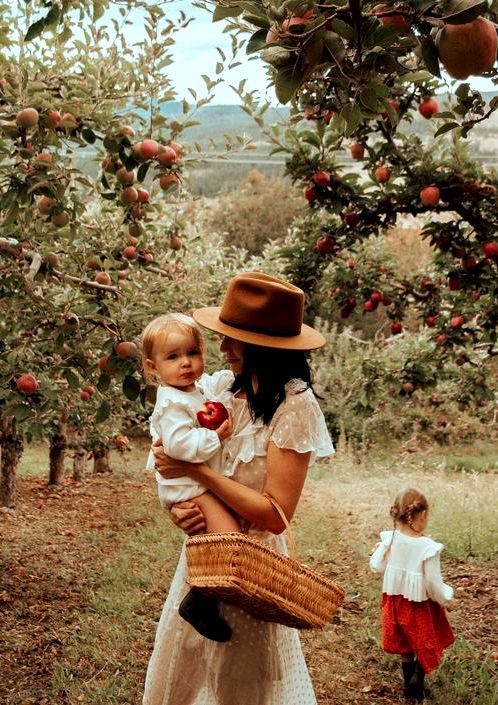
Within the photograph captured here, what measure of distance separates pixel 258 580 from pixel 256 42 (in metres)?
1.03

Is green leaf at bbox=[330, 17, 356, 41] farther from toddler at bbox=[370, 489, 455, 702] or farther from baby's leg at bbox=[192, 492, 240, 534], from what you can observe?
toddler at bbox=[370, 489, 455, 702]

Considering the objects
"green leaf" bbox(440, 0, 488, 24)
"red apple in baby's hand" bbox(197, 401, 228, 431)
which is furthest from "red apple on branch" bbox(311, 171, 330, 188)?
"green leaf" bbox(440, 0, 488, 24)

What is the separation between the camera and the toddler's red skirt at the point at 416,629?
11.4ft

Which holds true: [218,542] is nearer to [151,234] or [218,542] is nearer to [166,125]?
[166,125]

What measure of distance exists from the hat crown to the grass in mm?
2299

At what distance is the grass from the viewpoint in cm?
377

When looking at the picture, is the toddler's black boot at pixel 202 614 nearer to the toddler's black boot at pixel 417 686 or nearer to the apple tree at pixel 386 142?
the apple tree at pixel 386 142

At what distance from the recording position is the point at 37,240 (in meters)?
3.89

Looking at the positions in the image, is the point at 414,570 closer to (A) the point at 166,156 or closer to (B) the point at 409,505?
(B) the point at 409,505

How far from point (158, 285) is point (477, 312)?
1897 millimetres

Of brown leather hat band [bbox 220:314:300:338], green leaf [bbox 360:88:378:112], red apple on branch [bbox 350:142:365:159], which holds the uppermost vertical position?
green leaf [bbox 360:88:378:112]

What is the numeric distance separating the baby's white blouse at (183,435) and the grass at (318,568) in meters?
2.05

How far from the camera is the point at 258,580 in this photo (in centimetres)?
157

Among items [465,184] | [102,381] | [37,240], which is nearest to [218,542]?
[102,381]
